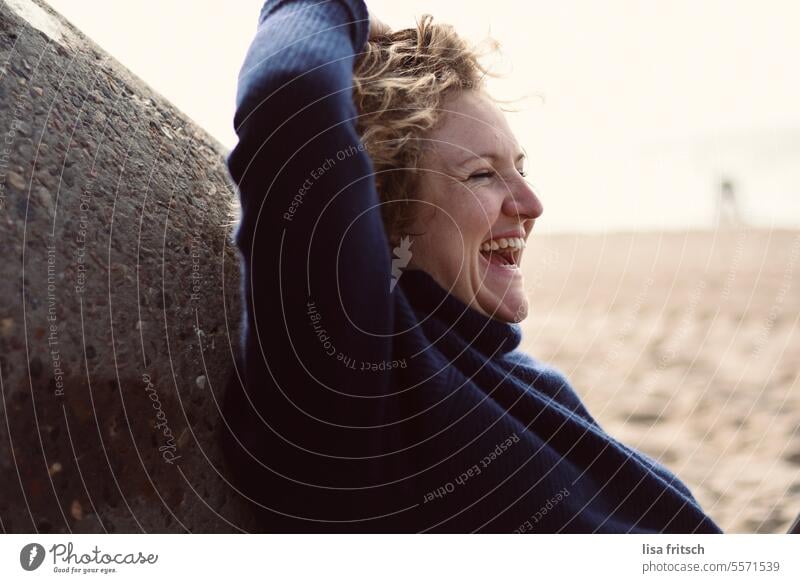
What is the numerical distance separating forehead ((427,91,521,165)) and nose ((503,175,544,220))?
0.04 meters

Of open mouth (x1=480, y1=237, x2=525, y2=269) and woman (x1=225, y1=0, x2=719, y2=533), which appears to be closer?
woman (x1=225, y1=0, x2=719, y2=533)

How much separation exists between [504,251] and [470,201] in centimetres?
9

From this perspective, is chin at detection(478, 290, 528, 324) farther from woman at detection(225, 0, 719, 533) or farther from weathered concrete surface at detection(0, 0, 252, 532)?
weathered concrete surface at detection(0, 0, 252, 532)

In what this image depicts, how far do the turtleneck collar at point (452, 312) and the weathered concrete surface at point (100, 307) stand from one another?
0.20 m

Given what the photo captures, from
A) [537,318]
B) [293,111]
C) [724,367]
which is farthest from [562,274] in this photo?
[293,111]

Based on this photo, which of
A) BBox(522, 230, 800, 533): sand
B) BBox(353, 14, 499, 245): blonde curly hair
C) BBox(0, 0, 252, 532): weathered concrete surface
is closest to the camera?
BBox(0, 0, 252, 532): weathered concrete surface

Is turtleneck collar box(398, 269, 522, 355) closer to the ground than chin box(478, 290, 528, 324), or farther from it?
closer to the ground

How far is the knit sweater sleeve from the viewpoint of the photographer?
0.71 metres

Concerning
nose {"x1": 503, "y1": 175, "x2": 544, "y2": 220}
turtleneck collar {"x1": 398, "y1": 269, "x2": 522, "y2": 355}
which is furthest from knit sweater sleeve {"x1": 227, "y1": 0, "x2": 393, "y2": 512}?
nose {"x1": 503, "y1": 175, "x2": 544, "y2": 220}

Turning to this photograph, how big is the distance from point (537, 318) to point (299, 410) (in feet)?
7.22

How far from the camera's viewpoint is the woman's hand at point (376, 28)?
0.89 m

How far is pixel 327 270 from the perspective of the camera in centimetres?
73

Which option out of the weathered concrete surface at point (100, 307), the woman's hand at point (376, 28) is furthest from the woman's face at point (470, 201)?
the weathered concrete surface at point (100, 307)
